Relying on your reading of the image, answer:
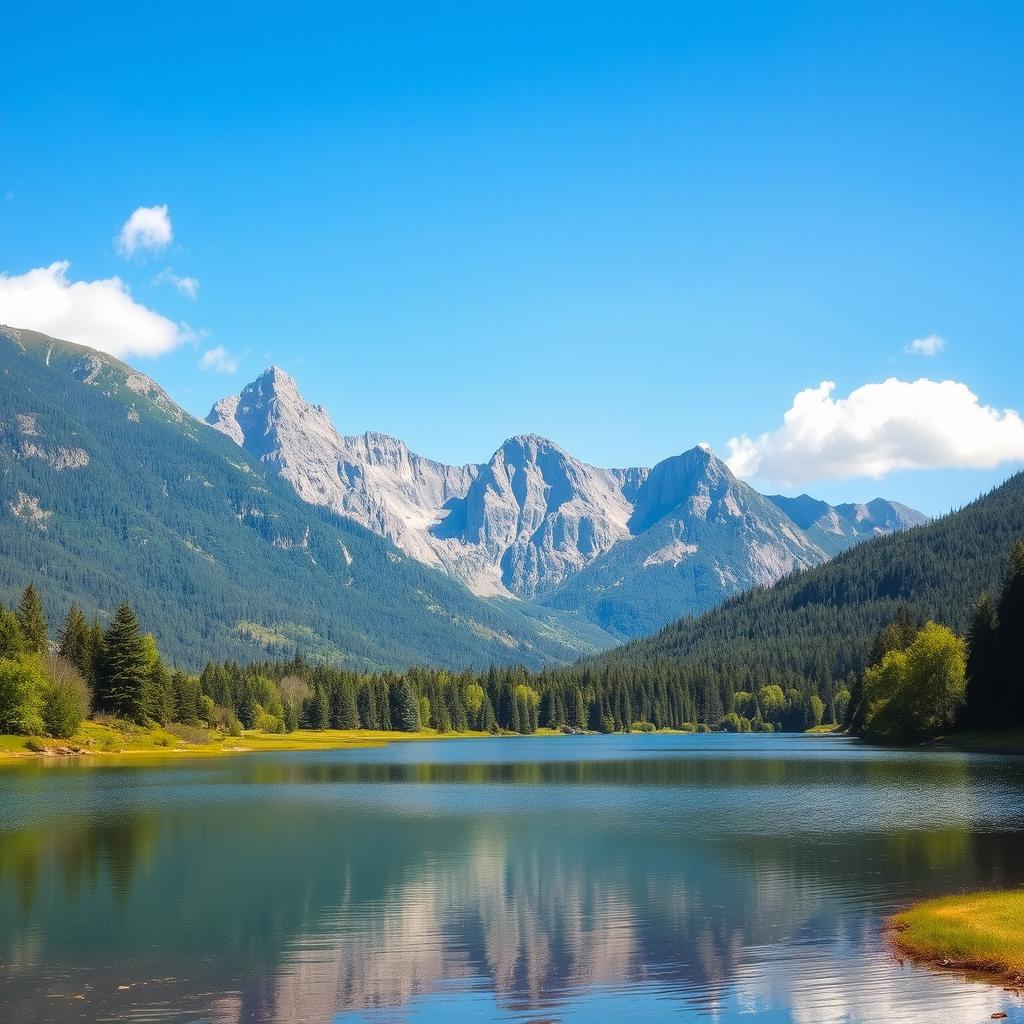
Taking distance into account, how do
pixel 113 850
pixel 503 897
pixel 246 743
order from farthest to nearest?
pixel 246 743
pixel 113 850
pixel 503 897

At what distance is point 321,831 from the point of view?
60.6 metres

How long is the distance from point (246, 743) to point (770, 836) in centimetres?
12912

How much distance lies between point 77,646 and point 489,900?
411 feet

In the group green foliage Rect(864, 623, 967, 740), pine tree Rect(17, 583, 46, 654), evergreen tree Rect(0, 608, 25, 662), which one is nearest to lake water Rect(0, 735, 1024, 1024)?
evergreen tree Rect(0, 608, 25, 662)

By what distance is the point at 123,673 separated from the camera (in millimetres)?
146000

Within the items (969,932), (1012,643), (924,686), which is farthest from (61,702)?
(969,932)

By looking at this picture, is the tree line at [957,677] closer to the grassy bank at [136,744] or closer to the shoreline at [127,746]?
the shoreline at [127,746]

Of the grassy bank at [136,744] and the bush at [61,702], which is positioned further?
the bush at [61,702]

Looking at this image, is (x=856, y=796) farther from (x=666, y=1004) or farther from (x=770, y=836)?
(x=666, y=1004)

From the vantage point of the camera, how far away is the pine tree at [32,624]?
141125mm

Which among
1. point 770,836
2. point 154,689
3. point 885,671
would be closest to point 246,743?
point 154,689

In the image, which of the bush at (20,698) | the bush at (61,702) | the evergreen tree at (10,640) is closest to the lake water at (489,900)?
the bush at (20,698)

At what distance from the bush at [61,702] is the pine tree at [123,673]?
10351 millimetres

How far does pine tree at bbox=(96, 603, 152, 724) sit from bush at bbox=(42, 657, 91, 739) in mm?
10351
